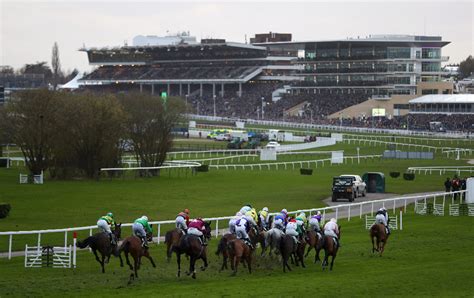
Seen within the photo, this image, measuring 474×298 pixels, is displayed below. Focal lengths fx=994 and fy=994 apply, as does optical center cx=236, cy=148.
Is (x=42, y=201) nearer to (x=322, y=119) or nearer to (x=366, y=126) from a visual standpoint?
(x=366, y=126)

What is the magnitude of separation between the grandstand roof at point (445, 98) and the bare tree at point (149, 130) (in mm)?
68252

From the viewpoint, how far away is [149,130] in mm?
63562

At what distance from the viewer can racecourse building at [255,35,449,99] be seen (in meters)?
147

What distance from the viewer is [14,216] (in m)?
36.8

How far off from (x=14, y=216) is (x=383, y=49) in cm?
11684

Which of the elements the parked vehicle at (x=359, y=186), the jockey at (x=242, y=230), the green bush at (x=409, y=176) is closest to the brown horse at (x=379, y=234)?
the jockey at (x=242, y=230)

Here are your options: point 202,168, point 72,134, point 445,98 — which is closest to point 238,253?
point 72,134

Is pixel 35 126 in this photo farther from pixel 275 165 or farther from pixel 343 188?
pixel 343 188

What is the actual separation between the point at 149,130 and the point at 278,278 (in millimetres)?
41135

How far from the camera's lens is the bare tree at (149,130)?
206ft

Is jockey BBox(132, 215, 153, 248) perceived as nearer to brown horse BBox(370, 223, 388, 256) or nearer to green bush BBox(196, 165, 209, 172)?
brown horse BBox(370, 223, 388, 256)

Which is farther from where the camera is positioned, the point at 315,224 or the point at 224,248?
the point at 315,224

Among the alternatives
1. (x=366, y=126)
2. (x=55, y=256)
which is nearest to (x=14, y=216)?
(x=55, y=256)

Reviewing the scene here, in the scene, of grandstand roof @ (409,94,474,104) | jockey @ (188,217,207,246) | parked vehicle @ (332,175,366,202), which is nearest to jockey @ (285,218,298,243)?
jockey @ (188,217,207,246)
